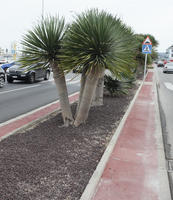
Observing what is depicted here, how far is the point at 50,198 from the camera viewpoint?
2.99 meters

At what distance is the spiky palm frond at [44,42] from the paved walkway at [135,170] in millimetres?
2540

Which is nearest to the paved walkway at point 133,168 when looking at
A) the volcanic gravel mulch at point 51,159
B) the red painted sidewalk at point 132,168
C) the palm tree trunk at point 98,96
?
the red painted sidewalk at point 132,168

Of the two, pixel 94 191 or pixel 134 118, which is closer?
pixel 94 191

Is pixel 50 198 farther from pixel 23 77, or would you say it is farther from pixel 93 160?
pixel 23 77

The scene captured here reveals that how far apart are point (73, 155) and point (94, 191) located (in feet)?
3.68

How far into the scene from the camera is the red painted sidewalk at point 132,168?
10.6ft

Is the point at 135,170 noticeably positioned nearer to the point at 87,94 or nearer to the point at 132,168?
the point at 132,168

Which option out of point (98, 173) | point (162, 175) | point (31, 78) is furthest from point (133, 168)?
point (31, 78)

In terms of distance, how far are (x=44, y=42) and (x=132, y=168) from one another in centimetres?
331

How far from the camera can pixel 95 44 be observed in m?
4.91

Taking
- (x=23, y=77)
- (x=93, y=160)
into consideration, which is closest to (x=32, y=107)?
(x=93, y=160)

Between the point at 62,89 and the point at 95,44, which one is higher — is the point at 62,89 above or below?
below

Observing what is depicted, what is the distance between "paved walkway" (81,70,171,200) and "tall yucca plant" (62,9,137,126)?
1681 millimetres

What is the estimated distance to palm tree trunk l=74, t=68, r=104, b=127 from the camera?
5.45 m
